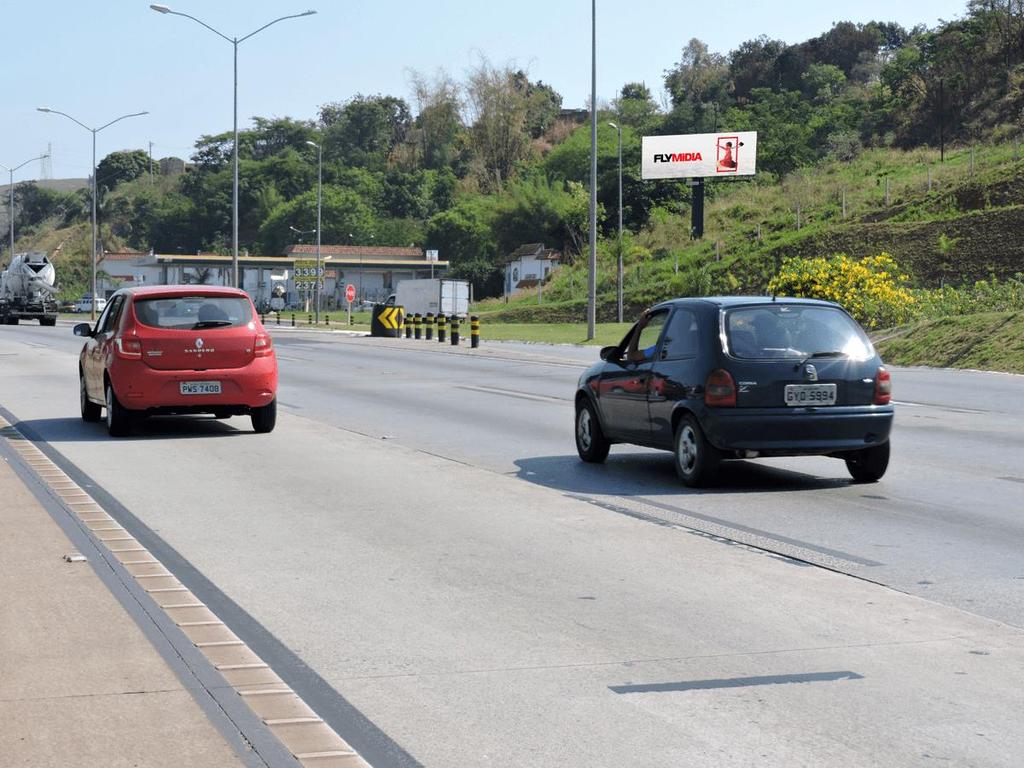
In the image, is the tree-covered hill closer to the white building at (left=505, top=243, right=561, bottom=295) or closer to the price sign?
the white building at (left=505, top=243, right=561, bottom=295)

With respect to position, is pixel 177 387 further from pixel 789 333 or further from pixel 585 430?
pixel 789 333

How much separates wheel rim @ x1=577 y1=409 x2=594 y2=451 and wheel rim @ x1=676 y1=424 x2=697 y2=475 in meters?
1.73

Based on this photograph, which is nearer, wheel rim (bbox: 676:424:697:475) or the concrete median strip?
the concrete median strip

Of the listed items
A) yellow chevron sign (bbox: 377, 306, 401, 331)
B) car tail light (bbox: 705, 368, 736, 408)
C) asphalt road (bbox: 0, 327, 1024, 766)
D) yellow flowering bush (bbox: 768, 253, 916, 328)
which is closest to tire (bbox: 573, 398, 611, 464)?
asphalt road (bbox: 0, 327, 1024, 766)

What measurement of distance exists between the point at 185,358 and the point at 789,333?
7205mm

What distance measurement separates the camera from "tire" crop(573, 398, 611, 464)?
1429 centimetres

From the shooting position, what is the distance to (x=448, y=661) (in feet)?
21.6

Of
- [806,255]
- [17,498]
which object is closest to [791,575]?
[17,498]

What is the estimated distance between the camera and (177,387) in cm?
1672

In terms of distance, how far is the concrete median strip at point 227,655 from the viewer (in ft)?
17.4

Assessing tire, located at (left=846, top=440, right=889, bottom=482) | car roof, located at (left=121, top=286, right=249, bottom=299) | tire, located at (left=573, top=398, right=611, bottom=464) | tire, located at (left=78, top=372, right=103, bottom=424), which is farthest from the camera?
tire, located at (left=78, top=372, right=103, bottom=424)

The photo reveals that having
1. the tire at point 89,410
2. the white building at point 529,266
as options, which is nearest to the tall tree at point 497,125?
the white building at point 529,266

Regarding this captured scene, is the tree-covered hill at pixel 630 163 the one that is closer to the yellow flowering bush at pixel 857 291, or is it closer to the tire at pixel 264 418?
the yellow flowering bush at pixel 857 291

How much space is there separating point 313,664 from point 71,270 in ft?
554
